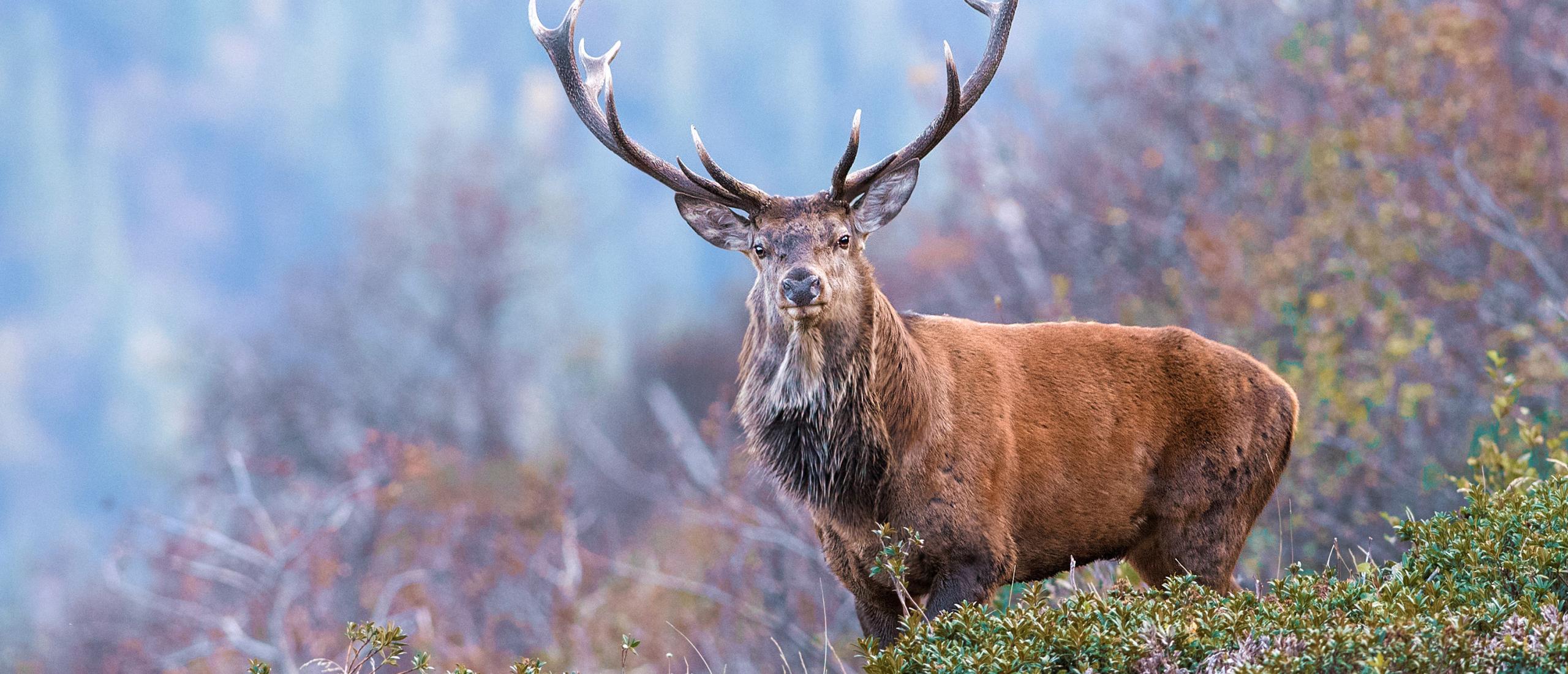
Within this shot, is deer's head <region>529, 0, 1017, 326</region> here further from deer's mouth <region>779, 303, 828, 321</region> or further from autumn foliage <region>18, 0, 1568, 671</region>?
autumn foliage <region>18, 0, 1568, 671</region>

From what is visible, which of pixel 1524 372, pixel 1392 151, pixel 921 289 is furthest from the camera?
pixel 921 289

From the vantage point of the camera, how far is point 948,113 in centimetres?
580

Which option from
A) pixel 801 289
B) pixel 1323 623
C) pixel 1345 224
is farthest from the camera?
pixel 1345 224

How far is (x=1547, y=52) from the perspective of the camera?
48.8ft

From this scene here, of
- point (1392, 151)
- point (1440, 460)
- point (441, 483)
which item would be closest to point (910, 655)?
point (1440, 460)

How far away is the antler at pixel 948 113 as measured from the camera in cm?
556

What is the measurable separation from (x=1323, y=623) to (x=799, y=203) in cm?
264

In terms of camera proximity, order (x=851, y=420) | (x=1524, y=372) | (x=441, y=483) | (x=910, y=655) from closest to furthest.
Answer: (x=910, y=655) < (x=851, y=420) < (x=1524, y=372) < (x=441, y=483)

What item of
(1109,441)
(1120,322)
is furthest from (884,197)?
(1120,322)

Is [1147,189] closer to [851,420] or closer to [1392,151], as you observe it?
[1392,151]

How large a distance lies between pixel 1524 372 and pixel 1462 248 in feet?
10.5

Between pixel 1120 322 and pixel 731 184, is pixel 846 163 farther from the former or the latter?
pixel 1120 322

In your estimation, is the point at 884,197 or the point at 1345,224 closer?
the point at 884,197

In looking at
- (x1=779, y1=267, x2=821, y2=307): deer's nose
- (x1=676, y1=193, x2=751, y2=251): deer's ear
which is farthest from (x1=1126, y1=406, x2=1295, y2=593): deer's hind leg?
(x1=676, y1=193, x2=751, y2=251): deer's ear
